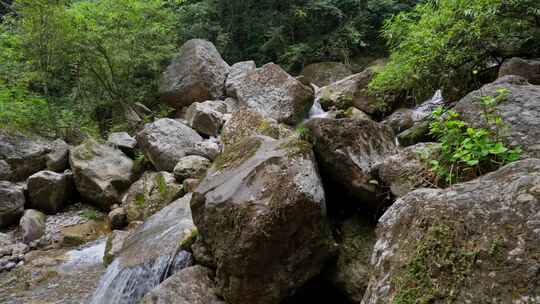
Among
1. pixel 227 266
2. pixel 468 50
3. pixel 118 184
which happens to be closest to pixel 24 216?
pixel 118 184

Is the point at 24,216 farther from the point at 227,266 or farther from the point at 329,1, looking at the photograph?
the point at 329,1

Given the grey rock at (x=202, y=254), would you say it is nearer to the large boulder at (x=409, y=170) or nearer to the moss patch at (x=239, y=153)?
the moss patch at (x=239, y=153)

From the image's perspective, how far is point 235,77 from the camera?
1240cm

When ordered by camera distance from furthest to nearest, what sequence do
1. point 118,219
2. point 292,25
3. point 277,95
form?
point 292,25 → point 277,95 → point 118,219

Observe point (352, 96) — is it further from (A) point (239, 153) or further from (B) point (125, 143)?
(B) point (125, 143)

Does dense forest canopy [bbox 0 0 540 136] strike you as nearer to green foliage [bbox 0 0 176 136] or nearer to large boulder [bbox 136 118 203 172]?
green foliage [bbox 0 0 176 136]

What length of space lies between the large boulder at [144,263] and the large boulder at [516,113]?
338 centimetres

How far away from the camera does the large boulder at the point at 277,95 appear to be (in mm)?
9727

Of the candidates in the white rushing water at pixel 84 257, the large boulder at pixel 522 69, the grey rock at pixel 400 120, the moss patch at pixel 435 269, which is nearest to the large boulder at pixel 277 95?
the grey rock at pixel 400 120

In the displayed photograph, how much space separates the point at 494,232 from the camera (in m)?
1.55

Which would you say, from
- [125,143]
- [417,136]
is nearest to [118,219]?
[125,143]

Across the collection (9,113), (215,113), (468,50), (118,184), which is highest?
(9,113)

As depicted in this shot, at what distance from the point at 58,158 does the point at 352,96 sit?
798 cm

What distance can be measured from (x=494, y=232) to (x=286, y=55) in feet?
45.0
